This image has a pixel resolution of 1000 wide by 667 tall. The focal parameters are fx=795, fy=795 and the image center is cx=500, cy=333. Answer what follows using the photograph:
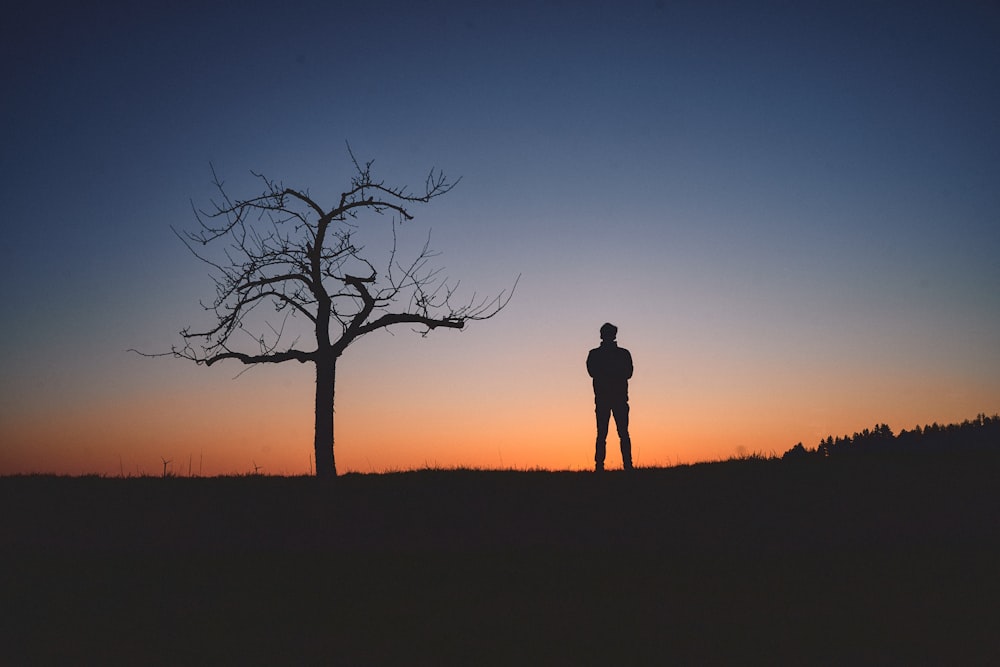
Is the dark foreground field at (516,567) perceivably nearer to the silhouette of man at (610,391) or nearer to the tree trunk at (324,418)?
the tree trunk at (324,418)

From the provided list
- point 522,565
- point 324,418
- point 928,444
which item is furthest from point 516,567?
point 928,444

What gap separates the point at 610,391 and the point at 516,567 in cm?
739

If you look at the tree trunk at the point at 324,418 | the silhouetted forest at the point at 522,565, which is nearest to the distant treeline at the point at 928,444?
the silhouetted forest at the point at 522,565

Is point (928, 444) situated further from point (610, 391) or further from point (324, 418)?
point (324, 418)

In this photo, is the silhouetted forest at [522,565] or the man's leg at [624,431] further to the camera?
the man's leg at [624,431]

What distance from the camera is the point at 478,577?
1036cm

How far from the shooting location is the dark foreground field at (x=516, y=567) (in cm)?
762

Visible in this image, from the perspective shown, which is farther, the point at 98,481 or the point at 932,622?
the point at 98,481

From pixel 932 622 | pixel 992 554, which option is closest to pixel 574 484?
pixel 992 554

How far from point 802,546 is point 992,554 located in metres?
2.52

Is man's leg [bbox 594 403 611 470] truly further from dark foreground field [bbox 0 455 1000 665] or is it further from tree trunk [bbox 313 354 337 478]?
tree trunk [bbox 313 354 337 478]

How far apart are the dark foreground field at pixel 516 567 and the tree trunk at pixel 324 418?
71 centimetres

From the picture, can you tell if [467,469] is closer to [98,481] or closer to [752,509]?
[752,509]

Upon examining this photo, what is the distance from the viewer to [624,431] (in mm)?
17844
